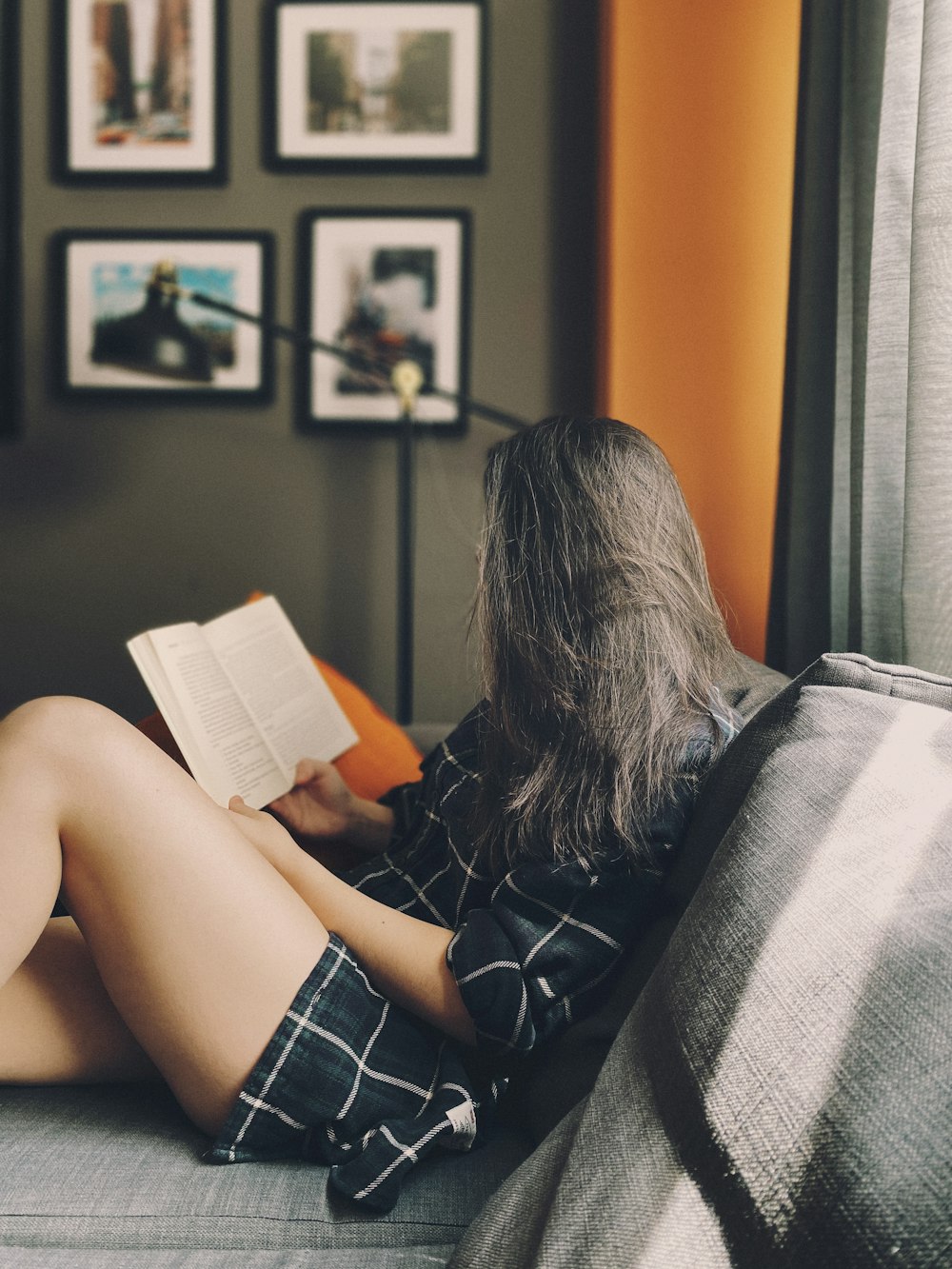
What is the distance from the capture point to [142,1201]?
0.83 metres

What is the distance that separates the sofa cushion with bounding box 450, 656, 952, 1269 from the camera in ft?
1.69

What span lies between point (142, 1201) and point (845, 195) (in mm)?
1517

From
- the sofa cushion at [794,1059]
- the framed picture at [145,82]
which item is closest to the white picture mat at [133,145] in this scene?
the framed picture at [145,82]

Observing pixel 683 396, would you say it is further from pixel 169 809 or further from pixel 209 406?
pixel 169 809

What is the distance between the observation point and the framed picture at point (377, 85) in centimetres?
238

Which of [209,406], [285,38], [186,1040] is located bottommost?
[186,1040]

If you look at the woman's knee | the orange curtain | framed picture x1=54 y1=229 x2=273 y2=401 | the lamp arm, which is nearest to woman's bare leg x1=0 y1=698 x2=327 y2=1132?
the woman's knee

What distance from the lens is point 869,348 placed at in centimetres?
127

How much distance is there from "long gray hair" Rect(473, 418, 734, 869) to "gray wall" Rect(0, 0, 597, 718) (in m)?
1.48

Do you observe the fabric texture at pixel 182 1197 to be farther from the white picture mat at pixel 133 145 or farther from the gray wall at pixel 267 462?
the white picture mat at pixel 133 145

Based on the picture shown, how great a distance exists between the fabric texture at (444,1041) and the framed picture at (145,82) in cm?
217

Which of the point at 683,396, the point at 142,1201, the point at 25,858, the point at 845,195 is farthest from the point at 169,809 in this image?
the point at 683,396

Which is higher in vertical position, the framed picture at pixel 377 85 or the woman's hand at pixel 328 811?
the framed picture at pixel 377 85

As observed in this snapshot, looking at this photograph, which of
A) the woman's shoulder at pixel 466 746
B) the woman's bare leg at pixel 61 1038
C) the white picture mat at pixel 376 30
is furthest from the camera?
the white picture mat at pixel 376 30
